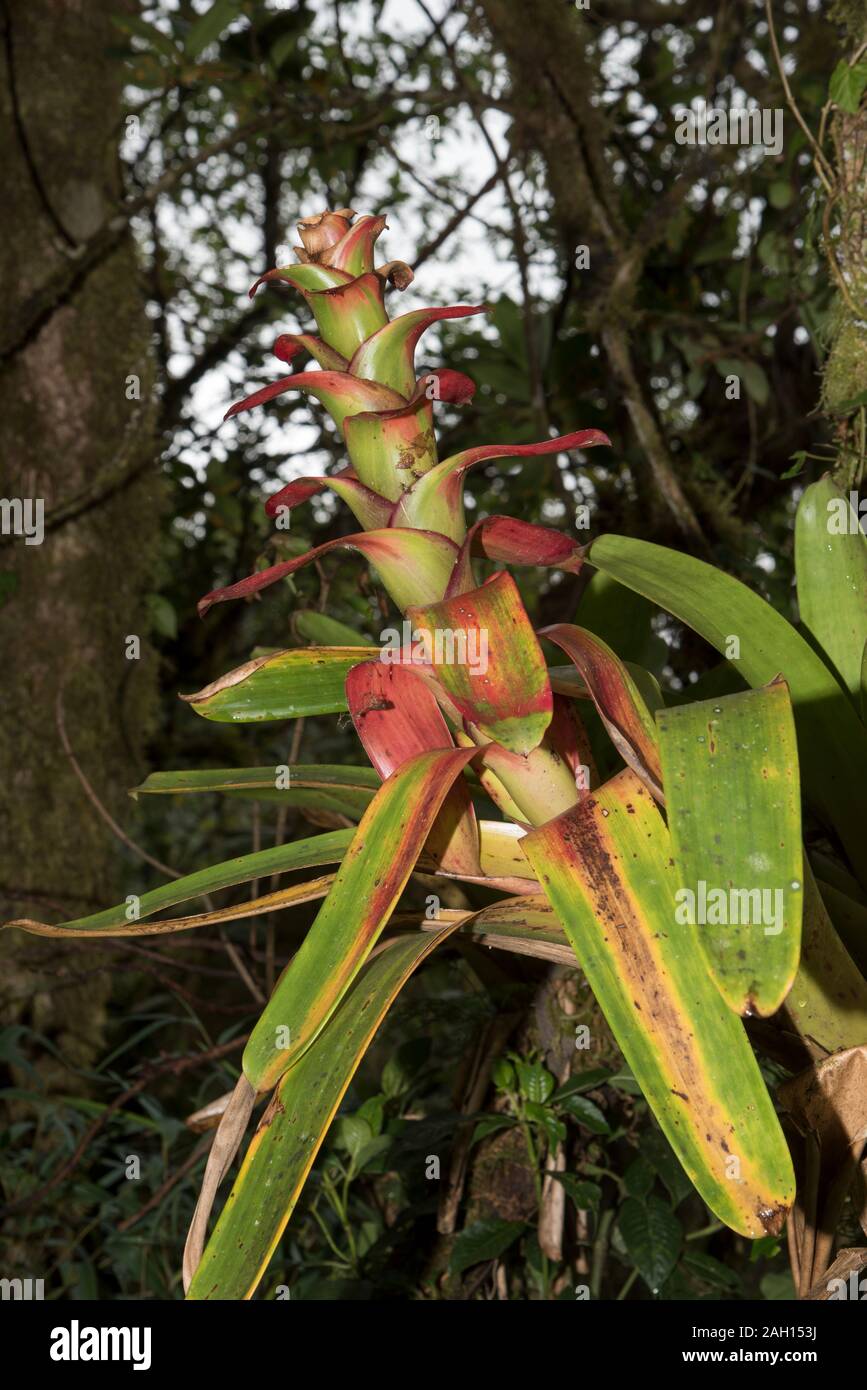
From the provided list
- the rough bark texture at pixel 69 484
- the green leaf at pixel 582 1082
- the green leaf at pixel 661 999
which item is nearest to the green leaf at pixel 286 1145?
the green leaf at pixel 661 999

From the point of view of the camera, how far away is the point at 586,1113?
0.91 m

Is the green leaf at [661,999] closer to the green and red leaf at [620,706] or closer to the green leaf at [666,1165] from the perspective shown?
the green and red leaf at [620,706]

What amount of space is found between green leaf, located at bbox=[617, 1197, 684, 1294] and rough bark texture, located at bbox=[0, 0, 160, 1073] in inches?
40.7

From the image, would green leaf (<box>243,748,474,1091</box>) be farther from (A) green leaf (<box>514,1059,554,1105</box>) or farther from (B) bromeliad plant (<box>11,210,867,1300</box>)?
(A) green leaf (<box>514,1059,554,1105</box>)

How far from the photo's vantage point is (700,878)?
18.7 inches

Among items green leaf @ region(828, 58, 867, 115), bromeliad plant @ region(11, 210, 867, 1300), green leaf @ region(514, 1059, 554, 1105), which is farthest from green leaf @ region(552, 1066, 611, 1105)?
green leaf @ region(828, 58, 867, 115)

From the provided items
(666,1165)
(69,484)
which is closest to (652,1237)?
(666,1165)

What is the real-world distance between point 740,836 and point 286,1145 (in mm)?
260

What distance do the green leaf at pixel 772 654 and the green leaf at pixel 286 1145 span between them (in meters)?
0.25

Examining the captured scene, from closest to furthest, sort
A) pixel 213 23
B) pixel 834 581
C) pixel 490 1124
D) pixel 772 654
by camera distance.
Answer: pixel 772 654
pixel 834 581
pixel 490 1124
pixel 213 23

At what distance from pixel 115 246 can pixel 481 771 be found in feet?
4.91

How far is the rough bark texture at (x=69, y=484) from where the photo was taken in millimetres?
1687

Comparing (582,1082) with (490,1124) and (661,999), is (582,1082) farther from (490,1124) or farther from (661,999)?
(661,999)

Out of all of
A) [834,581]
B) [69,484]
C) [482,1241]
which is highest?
[69,484]
